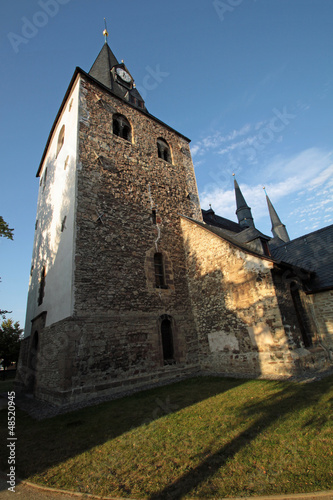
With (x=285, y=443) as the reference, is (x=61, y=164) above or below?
above

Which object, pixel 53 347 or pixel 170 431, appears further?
pixel 53 347

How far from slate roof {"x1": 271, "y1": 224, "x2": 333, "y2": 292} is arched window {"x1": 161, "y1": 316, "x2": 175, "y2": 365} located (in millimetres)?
5930

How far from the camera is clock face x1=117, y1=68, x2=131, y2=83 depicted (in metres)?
16.1

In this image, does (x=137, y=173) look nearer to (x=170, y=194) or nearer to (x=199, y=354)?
(x=170, y=194)

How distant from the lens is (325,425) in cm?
363

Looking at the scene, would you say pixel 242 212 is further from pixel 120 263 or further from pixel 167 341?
pixel 120 263

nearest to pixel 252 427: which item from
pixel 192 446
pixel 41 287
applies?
pixel 192 446

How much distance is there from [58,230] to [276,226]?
116 ft

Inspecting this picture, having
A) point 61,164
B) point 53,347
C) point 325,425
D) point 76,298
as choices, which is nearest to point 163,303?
point 76,298

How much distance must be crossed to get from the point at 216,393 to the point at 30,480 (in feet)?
15.4

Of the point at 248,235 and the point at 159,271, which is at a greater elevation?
the point at 248,235

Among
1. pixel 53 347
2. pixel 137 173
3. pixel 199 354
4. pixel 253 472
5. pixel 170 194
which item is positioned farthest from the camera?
pixel 170 194

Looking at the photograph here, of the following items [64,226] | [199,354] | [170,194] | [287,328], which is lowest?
[199,354]

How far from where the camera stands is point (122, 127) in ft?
41.2
